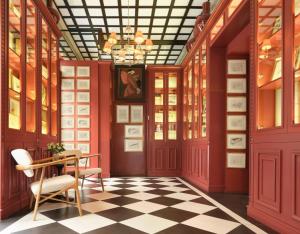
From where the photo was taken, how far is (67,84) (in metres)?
6.61

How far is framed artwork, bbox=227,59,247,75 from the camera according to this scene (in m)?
4.82

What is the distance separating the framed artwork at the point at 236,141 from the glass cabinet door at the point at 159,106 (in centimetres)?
257

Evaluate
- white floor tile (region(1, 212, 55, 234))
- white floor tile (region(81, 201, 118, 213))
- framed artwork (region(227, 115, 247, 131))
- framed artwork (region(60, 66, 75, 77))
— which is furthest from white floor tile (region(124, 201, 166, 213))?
framed artwork (region(60, 66, 75, 77))

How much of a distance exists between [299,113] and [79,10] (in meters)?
5.43

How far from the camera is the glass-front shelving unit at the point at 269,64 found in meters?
2.79

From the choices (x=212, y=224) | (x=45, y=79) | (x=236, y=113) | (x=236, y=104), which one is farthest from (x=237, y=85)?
(x=45, y=79)

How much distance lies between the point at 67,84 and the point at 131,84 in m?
1.58

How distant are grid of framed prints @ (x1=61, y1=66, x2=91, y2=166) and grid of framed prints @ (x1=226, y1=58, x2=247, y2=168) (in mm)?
3328

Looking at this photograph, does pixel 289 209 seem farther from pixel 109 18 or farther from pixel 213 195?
pixel 109 18

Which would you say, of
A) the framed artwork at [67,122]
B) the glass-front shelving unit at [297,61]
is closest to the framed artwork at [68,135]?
the framed artwork at [67,122]

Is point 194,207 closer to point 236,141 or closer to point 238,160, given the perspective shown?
point 238,160

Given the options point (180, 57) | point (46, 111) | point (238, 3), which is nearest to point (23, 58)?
point (46, 111)

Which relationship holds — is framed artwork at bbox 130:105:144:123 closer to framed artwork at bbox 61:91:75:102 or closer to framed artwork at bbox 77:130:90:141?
framed artwork at bbox 77:130:90:141

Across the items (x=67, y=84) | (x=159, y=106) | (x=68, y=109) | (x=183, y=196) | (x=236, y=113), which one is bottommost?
(x=183, y=196)
